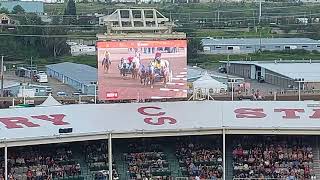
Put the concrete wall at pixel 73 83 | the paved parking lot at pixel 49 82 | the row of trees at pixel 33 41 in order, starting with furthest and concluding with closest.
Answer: the row of trees at pixel 33 41, the paved parking lot at pixel 49 82, the concrete wall at pixel 73 83

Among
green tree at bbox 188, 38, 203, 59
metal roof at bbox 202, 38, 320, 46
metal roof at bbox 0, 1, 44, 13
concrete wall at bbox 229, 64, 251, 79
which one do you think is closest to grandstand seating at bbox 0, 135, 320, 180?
concrete wall at bbox 229, 64, 251, 79

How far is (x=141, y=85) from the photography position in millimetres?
22266

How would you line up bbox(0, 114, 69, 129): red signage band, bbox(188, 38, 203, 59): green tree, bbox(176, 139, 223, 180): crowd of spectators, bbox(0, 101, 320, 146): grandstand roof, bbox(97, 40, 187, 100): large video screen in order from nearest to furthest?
bbox(0, 101, 320, 146): grandstand roof
bbox(0, 114, 69, 129): red signage band
bbox(176, 139, 223, 180): crowd of spectators
bbox(97, 40, 187, 100): large video screen
bbox(188, 38, 203, 59): green tree

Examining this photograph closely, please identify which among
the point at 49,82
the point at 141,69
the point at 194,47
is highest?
the point at 141,69

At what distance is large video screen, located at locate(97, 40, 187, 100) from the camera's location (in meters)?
22.0

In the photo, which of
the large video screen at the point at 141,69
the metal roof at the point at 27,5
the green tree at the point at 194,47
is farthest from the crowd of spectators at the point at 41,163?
the metal roof at the point at 27,5

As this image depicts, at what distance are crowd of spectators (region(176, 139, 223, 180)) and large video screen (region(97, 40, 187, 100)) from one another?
1683mm

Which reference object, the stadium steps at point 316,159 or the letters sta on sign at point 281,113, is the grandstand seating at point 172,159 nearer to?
the stadium steps at point 316,159

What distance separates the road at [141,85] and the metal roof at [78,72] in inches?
711

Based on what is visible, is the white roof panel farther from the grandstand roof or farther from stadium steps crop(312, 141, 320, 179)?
stadium steps crop(312, 141, 320, 179)

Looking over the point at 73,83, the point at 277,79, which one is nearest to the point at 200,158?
the point at 277,79

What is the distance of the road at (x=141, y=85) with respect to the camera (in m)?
22.0

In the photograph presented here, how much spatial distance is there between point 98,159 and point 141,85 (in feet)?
9.12

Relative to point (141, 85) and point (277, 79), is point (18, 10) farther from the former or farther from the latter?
point (141, 85)
